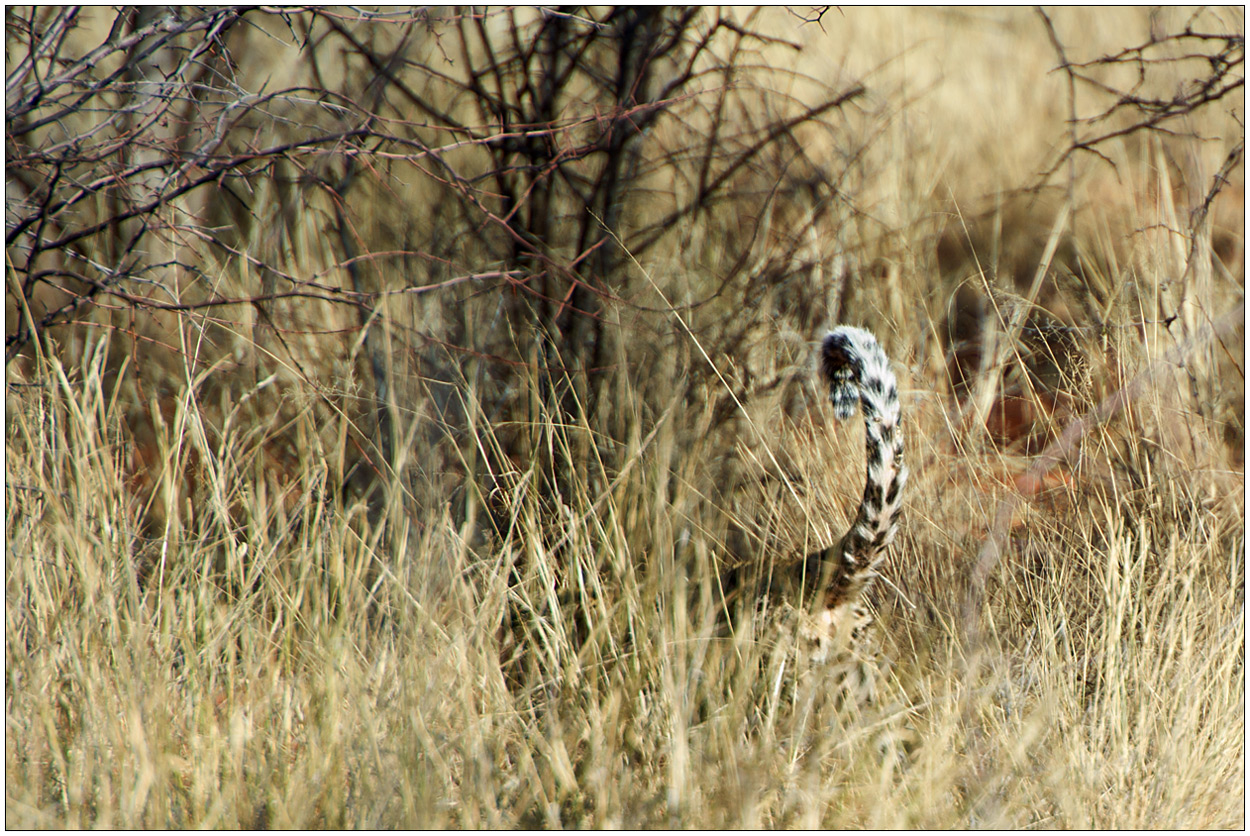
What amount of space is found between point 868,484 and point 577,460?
1.03m

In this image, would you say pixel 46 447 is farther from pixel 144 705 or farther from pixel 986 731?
pixel 986 731

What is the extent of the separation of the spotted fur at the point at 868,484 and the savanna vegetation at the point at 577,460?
199mm

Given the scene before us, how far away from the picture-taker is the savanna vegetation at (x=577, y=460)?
2.21 metres

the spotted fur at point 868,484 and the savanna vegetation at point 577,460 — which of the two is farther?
the spotted fur at point 868,484

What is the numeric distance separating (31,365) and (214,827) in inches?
87.3

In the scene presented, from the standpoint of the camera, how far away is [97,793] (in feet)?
6.91

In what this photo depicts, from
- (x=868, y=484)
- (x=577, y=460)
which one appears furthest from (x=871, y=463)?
(x=577, y=460)

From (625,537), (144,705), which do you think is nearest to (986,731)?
(625,537)

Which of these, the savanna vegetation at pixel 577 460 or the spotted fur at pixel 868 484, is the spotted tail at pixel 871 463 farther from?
the savanna vegetation at pixel 577 460

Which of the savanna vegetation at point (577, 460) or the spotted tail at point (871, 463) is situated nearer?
the savanna vegetation at point (577, 460)

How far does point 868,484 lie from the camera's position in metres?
2.52

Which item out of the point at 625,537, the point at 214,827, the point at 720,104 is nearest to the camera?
the point at 214,827

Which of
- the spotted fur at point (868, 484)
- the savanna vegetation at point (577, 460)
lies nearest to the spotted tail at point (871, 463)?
the spotted fur at point (868, 484)

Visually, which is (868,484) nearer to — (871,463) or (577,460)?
(871,463)
